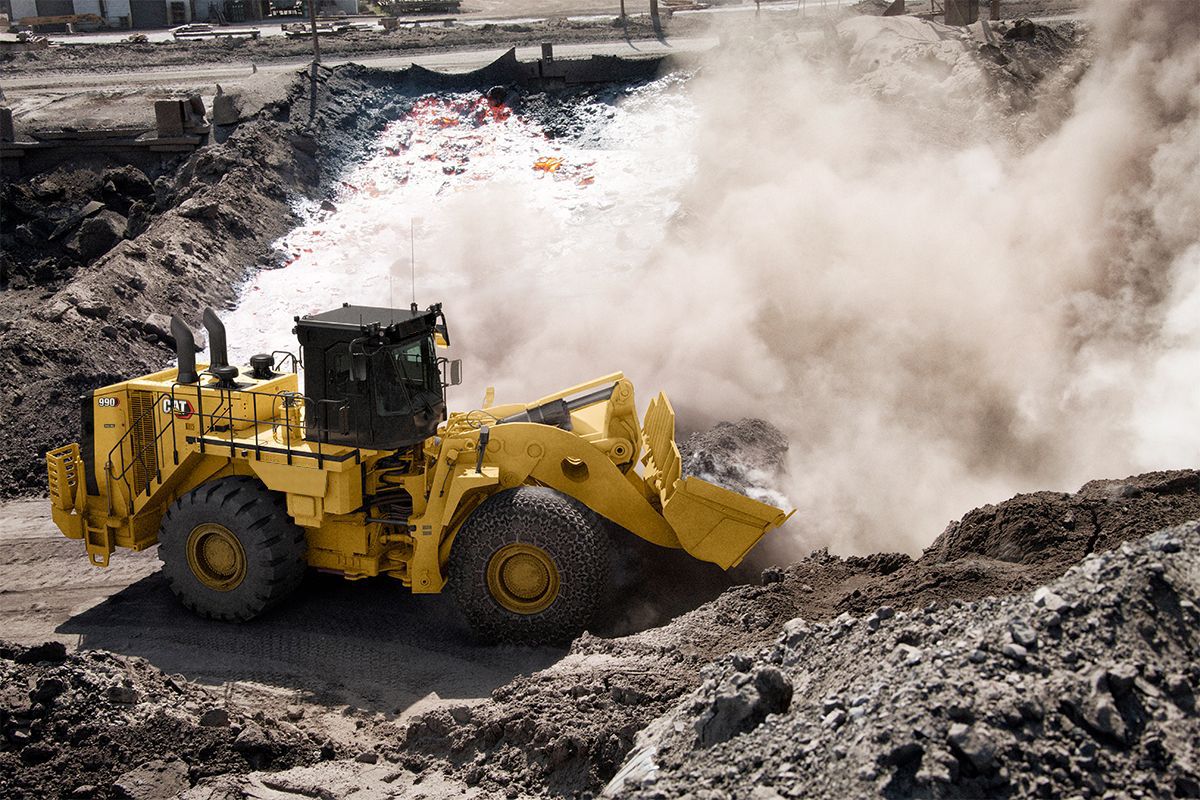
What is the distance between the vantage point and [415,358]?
10.9m

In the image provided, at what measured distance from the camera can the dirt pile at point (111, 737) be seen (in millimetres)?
8250

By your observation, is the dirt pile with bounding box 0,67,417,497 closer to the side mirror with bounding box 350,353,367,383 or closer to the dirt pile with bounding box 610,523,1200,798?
the side mirror with bounding box 350,353,367,383

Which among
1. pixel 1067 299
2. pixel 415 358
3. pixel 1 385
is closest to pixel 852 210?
pixel 1067 299

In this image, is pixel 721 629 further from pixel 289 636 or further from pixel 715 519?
pixel 289 636

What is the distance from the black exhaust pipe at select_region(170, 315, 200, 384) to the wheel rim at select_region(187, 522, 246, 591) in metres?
1.46

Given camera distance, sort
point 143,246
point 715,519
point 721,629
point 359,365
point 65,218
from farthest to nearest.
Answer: point 65,218, point 143,246, point 715,519, point 359,365, point 721,629

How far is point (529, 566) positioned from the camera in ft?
35.0

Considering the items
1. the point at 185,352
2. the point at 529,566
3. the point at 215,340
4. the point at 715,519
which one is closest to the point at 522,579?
the point at 529,566

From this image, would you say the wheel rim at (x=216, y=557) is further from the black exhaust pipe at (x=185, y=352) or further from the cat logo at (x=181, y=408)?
the black exhaust pipe at (x=185, y=352)

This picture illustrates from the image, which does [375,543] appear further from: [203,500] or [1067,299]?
[1067,299]

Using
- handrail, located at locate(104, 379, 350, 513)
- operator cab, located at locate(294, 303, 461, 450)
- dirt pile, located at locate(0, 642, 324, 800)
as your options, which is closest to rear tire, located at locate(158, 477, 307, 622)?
handrail, located at locate(104, 379, 350, 513)

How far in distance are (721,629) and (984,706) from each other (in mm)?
3463

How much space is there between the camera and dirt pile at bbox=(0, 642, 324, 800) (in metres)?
8.25

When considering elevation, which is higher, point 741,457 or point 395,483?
point 395,483
